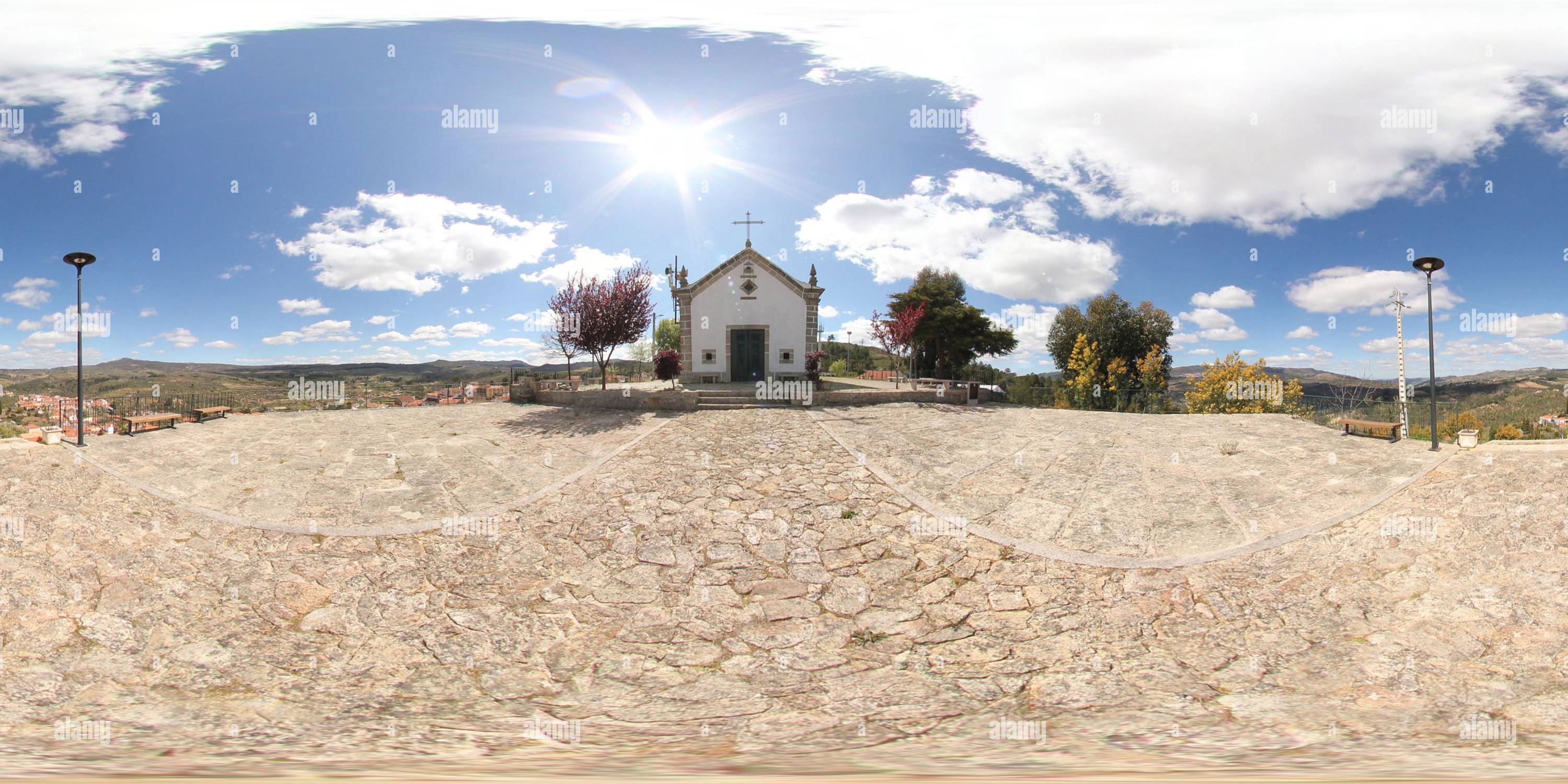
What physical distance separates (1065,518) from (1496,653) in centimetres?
378

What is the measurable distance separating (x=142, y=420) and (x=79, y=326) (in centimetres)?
230

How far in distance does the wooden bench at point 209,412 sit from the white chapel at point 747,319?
43.3 ft

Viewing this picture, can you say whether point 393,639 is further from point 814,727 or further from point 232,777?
point 814,727

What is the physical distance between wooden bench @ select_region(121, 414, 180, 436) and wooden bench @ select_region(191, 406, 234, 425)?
0.88 meters

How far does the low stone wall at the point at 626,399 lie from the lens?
15.2 m

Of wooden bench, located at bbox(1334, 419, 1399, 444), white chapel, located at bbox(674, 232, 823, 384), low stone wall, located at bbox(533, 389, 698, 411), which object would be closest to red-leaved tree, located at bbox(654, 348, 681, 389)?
white chapel, located at bbox(674, 232, 823, 384)

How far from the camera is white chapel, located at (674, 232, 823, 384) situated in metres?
23.1

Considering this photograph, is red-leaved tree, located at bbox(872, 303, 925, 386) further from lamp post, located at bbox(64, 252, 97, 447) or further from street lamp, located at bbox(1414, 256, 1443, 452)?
lamp post, located at bbox(64, 252, 97, 447)

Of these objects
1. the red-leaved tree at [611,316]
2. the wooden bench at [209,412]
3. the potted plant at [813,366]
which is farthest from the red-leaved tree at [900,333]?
the wooden bench at [209,412]

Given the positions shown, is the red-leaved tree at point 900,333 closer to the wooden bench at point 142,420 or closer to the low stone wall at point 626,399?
the low stone wall at point 626,399

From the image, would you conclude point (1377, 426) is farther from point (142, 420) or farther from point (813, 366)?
point (142, 420)

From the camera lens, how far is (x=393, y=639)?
546 centimetres

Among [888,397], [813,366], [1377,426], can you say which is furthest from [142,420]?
[1377,426]

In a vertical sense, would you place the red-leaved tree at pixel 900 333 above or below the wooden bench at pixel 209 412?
above
